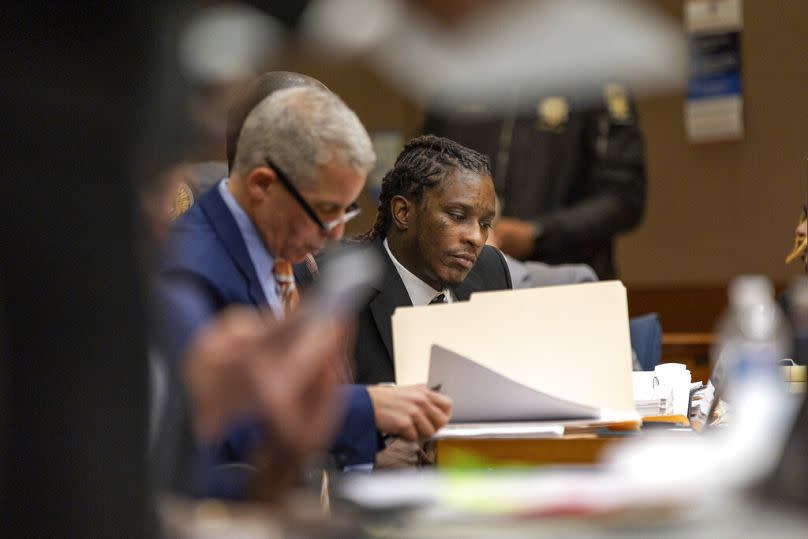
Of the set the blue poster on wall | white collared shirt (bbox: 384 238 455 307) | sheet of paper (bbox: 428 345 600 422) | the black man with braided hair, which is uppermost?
the blue poster on wall

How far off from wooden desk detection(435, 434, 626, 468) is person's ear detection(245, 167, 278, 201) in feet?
1.52

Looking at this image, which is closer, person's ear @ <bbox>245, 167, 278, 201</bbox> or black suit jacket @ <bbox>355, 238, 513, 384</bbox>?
person's ear @ <bbox>245, 167, 278, 201</bbox>

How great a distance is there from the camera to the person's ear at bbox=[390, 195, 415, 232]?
240 centimetres

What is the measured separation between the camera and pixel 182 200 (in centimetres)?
134

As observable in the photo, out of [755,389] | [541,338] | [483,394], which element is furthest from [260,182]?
[755,389]

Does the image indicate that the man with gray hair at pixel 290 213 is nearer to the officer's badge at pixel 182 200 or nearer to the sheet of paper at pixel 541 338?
the officer's badge at pixel 182 200

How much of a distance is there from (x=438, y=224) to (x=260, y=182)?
91 centimetres

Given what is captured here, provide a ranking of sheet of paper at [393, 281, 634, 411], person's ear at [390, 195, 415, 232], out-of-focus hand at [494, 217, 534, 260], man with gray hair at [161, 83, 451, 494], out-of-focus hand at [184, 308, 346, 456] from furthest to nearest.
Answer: out-of-focus hand at [494, 217, 534, 260], person's ear at [390, 195, 415, 232], sheet of paper at [393, 281, 634, 411], man with gray hair at [161, 83, 451, 494], out-of-focus hand at [184, 308, 346, 456]

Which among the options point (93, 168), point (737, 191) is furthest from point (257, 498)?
point (737, 191)

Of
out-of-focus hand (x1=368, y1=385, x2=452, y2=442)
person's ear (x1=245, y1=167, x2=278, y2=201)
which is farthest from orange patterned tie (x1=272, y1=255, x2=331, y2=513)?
out-of-focus hand (x1=368, y1=385, x2=452, y2=442)

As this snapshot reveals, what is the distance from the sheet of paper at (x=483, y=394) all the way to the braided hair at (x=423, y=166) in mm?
677

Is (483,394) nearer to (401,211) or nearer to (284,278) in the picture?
(284,278)

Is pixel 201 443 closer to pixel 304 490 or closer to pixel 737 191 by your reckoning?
pixel 304 490

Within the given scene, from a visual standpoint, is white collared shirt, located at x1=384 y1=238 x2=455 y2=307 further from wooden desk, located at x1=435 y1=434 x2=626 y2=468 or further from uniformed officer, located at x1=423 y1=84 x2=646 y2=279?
uniformed officer, located at x1=423 y1=84 x2=646 y2=279
